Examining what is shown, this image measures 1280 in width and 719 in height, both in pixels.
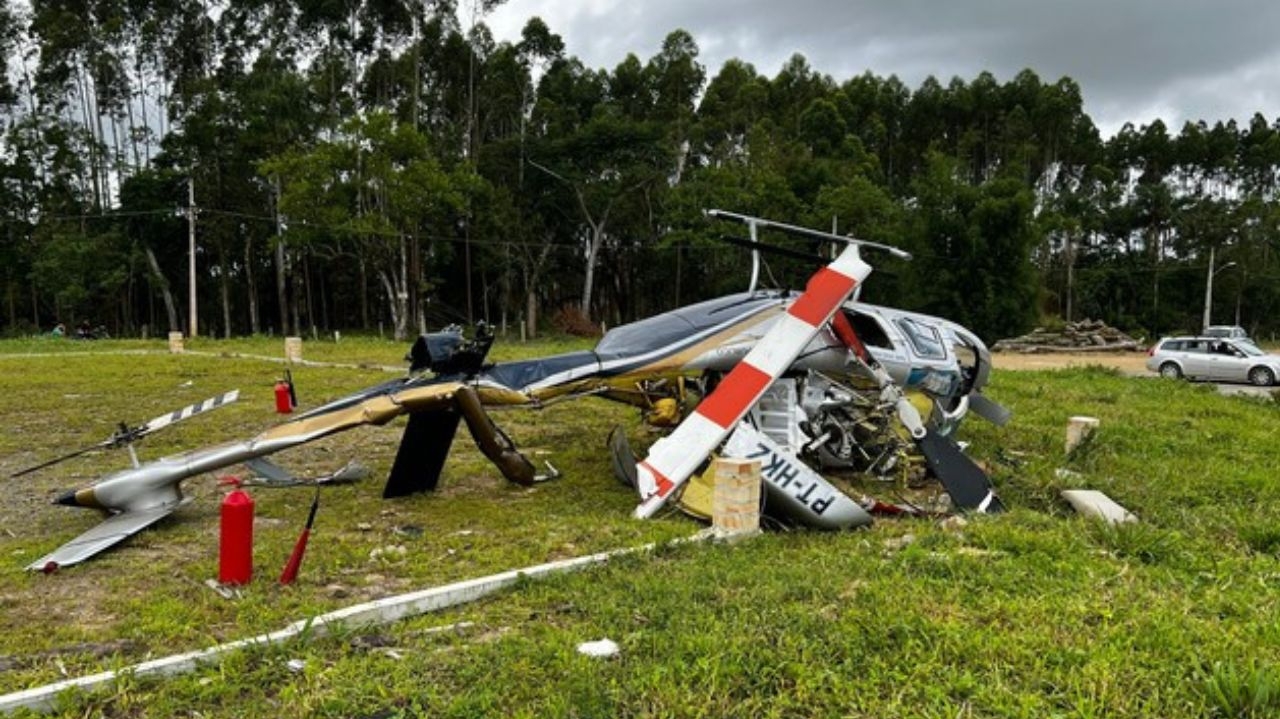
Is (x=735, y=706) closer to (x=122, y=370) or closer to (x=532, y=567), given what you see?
(x=532, y=567)

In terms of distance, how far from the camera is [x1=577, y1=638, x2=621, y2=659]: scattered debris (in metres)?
3.71

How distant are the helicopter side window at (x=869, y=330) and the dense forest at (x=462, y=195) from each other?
26281mm

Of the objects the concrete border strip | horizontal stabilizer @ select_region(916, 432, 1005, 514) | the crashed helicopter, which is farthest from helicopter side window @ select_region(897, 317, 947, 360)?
the concrete border strip

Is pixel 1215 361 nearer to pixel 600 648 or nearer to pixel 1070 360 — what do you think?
Answer: pixel 1070 360

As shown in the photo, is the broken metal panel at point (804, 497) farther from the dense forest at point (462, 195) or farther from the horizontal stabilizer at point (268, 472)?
the dense forest at point (462, 195)

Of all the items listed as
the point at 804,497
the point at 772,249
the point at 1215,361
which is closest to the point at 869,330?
the point at 772,249

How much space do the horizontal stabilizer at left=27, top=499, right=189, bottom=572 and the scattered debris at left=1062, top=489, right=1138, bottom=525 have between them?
7.06m

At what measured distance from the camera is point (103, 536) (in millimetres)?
5527

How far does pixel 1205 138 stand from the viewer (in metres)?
64.3

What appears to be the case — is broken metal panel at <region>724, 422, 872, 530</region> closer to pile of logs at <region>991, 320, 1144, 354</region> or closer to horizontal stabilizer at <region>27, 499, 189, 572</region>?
horizontal stabilizer at <region>27, 499, 189, 572</region>

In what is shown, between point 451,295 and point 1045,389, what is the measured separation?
135ft

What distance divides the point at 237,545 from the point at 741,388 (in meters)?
3.66

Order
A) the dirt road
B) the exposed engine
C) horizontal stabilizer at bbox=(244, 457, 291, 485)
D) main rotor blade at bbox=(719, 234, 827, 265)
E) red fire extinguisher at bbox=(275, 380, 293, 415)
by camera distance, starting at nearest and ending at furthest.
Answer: horizontal stabilizer at bbox=(244, 457, 291, 485)
main rotor blade at bbox=(719, 234, 827, 265)
the exposed engine
red fire extinguisher at bbox=(275, 380, 293, 415)
the dirt road

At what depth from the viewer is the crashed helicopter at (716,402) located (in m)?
6.00
